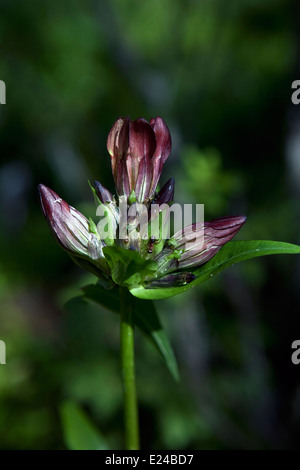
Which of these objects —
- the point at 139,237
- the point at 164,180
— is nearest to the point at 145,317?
the point at 139,237

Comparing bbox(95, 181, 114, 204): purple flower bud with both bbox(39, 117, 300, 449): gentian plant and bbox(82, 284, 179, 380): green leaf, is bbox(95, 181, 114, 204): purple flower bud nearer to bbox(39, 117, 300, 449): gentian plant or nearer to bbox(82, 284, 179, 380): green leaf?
bbox(39, 117, 300, 449): gentian plant

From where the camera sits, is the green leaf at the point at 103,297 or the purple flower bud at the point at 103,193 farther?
the green leaf at the point at 103,297

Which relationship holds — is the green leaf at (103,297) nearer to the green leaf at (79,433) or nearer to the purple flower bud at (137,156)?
the purple flower bud at (137,156)

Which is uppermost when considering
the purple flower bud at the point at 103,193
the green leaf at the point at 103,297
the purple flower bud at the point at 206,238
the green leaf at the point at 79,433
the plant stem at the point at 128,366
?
the purple flower bud at the point at 103,193

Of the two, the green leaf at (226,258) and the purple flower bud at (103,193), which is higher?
the purple flower bud at (103,193)

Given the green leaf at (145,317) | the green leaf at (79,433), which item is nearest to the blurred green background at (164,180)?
the green leaf at (79,433)

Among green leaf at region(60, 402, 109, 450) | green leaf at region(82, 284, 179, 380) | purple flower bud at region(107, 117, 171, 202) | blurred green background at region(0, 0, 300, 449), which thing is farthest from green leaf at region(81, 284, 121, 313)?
blurred green background at region(0, 0, 300, 449)

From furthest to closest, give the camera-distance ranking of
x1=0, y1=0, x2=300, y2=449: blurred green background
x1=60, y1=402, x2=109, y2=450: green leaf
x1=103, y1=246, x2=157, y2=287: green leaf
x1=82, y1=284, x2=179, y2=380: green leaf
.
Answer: x1=0, y1=0, x2=300, y2=449: blurred green background < x1=60, y1=402, x2=109, y2=450: green leaf < x1=82, y1=284, x2=179, y2=380: green leaf < x1=103, y1=246, x2=157, y2=287: green leaf
